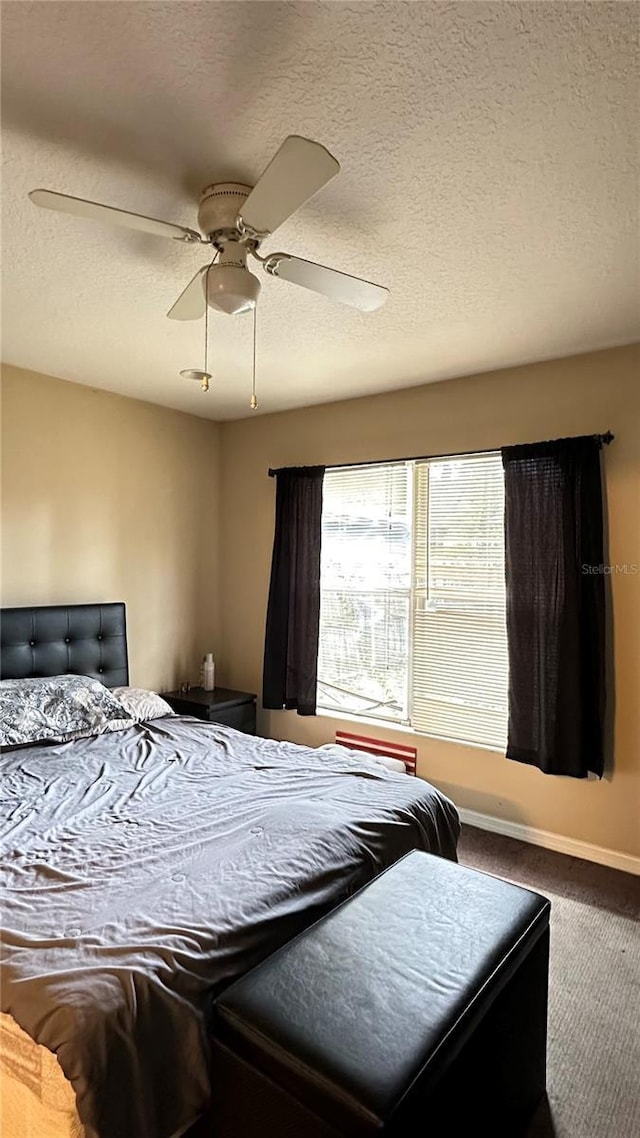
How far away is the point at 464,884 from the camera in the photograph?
5.60ft

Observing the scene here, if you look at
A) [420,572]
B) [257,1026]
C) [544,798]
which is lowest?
[544,798]

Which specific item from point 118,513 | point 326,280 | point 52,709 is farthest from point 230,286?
point 118,513

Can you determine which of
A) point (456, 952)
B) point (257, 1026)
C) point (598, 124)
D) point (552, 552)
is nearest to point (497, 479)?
point (552, 552)

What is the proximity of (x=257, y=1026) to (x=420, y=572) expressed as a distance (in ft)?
8.52

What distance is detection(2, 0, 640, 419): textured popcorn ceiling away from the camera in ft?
3.93

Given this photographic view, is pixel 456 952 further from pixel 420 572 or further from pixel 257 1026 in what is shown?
pixel 420 572

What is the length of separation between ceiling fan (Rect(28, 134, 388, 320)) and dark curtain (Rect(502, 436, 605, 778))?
4.79 ft

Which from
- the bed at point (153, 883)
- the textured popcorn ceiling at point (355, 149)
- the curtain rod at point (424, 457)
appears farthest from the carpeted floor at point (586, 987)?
the textured popcorn ceiling at point (355, 149)

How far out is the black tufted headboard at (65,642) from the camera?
308cm

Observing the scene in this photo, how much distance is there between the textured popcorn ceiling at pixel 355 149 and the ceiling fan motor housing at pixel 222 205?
0.04m

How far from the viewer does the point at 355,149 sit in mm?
1525

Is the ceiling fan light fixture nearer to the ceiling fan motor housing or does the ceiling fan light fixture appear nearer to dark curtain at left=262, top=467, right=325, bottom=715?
the ceiling fan motor housing

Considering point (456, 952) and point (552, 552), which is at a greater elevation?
point (552, 552)

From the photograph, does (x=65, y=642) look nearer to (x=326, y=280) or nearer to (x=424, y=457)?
(x=424, y=457)
